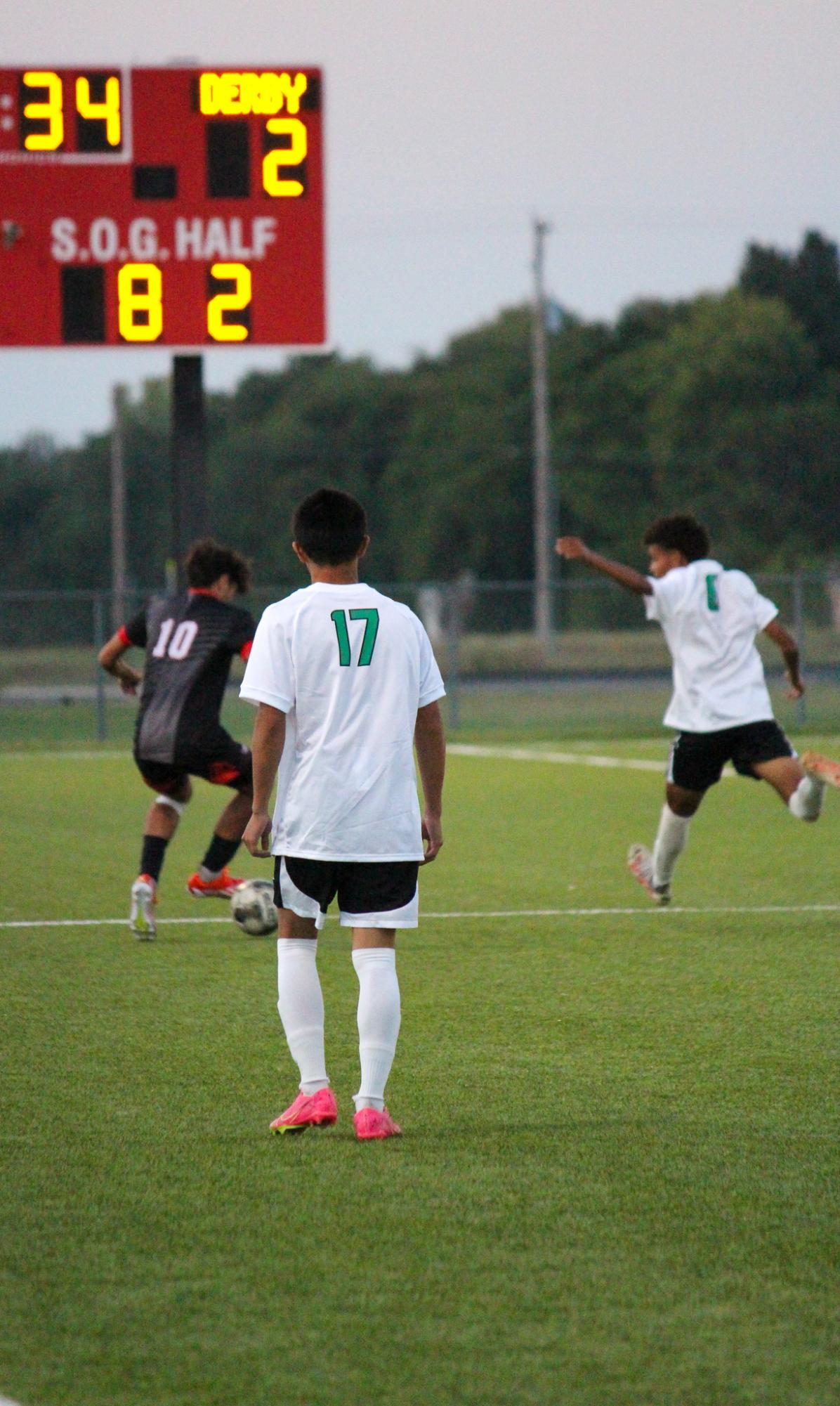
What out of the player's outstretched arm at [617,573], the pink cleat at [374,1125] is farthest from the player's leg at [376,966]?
the player's outstretched arm at [617,573]

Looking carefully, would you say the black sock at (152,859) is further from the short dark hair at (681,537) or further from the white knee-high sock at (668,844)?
the short dark hair at (681,537)

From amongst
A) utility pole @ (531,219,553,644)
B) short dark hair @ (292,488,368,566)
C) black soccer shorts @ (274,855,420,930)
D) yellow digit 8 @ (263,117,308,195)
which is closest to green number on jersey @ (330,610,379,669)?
short dark hair @ (292,488,368,566)

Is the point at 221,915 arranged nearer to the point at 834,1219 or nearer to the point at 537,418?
the point at 834,1219

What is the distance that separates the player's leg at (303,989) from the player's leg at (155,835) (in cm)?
344

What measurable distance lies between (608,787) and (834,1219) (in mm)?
12126

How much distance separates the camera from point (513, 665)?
37312mm

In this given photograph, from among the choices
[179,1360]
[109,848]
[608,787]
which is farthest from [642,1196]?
[608,787]

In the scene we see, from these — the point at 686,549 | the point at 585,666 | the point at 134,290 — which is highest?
the point at 134,290

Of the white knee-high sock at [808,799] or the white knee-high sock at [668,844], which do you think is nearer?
the white knee-high sock at [808,799]

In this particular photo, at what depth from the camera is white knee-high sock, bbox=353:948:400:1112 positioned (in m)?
5.14

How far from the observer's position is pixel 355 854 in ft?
16.8

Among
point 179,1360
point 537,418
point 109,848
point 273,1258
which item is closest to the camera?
point 179,1360

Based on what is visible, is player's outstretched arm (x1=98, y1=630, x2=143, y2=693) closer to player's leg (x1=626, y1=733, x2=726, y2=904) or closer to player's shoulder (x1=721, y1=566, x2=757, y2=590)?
player's leg (x1=626, y1=733, x2=726, y2=904)

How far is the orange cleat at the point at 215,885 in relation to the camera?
927cm
